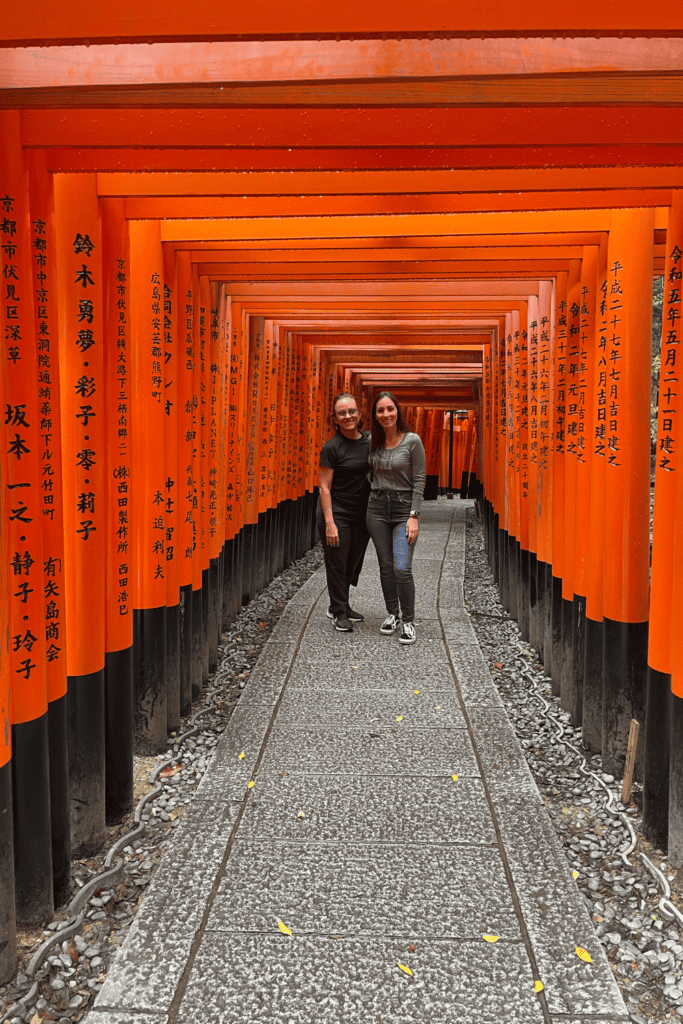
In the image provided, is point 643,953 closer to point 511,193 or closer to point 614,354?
point 614,354

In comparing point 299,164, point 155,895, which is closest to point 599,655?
point 155,895

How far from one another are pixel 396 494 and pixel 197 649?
6.01 ft

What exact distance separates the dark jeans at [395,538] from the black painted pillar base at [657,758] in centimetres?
249

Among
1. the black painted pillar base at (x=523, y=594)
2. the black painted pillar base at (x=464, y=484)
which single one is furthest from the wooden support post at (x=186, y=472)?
the black painted pillar base at (x=464, y=484)

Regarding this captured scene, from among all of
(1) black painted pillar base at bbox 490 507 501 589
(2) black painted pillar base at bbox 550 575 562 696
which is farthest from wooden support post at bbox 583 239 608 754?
(1) black painted pillar base at bbox 490 507 501 589

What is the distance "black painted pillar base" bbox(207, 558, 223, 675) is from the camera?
532 cm

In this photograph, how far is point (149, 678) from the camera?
3.95m

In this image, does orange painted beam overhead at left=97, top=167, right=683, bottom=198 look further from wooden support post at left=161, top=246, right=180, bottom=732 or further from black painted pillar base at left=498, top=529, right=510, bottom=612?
black painted pillar base at left=498, top=529, right=510, bottom=612

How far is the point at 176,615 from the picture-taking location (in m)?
4.21

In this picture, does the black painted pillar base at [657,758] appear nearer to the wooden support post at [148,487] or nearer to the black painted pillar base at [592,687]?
the black painted pillar base at [592,687]

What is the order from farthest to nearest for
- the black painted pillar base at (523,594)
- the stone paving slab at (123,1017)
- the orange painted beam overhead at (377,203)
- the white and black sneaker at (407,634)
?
the black painted pillar base at (523,594), the white and black sneaker at (407,634), the orange painted beam overhead at (377,203), the stone paving slab at (123,1017)

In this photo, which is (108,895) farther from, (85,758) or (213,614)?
(213,614)

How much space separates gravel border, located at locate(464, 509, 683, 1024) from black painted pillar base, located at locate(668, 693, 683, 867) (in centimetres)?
8

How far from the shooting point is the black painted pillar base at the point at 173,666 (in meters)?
4.11
